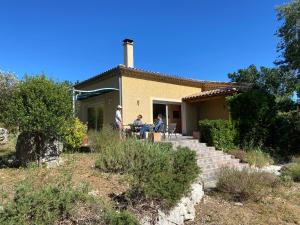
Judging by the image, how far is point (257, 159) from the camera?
14.3 metres

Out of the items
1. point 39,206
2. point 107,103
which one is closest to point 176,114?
point 107,103

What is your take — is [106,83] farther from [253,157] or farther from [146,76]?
[253,157]

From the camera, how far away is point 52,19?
13812mm

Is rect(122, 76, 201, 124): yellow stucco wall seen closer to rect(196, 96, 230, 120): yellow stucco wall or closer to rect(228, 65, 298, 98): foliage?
rect(196, 96, 230, 120): yellow stucco wall

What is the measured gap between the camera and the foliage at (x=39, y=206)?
4.58 meters

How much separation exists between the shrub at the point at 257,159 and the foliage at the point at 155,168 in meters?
6.95

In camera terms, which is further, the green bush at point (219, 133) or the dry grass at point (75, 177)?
the green bush at point (219, 133)

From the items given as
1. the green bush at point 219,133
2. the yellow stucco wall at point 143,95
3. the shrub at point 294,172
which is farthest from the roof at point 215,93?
the shrub at point 294,172

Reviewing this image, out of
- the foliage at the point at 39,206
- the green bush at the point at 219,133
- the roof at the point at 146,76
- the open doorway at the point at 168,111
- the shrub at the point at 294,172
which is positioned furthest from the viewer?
the open doorway at the point at 168,111

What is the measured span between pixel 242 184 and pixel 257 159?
21.2ft

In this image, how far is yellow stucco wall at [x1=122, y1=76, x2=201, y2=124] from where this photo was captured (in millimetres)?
16906

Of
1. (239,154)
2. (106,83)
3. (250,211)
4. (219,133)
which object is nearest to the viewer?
(250,211)

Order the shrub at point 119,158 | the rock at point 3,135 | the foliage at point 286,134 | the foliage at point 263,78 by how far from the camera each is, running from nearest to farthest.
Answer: the shrub at point 119,158, the rock at point 3,135, the foliage at point 286,134, the foliage at point 263,78

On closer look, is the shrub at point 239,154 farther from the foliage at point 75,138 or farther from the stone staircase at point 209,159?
the foliage at point 75,138
